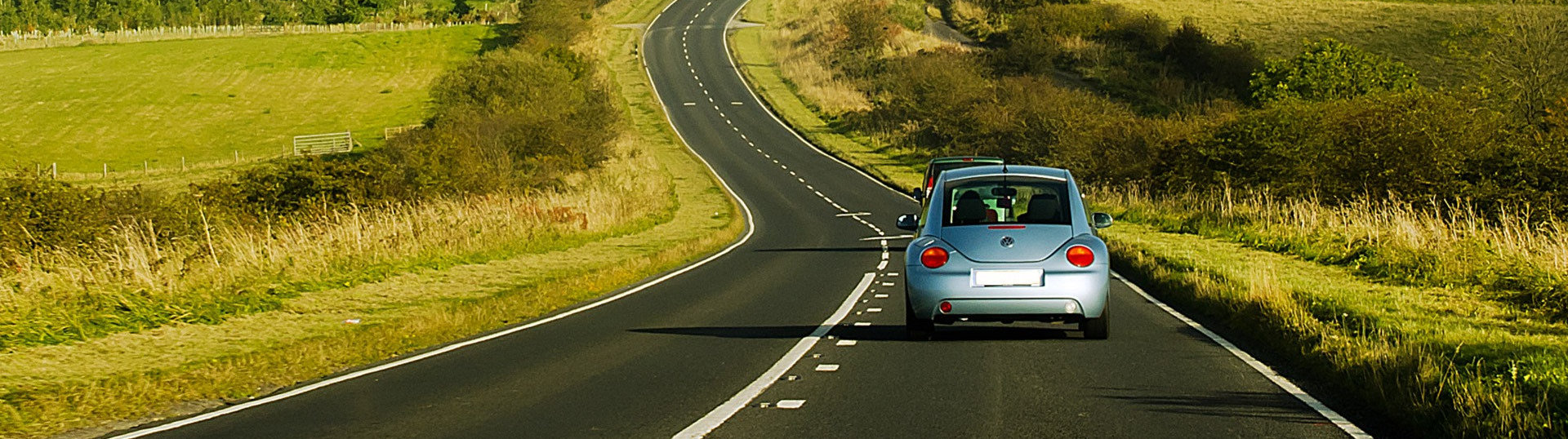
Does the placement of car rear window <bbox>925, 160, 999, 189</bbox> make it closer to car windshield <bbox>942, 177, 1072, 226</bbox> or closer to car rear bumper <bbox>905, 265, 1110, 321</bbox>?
car windshield <bbox>942, 177, 1072, 226</bbox>

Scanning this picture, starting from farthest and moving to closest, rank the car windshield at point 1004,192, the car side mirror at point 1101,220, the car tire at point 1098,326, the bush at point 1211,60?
the bush at point 1211,60, the car side mirror at point 1101,220, the car windshield at point 1004,192, the car tire at point 1098,326

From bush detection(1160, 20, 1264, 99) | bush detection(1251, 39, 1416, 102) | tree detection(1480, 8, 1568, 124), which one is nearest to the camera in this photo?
tree detection(1480, 8, 1568, 124)

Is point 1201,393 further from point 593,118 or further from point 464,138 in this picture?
point 593,118

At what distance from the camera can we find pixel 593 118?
215ft

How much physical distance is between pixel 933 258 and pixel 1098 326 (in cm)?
175

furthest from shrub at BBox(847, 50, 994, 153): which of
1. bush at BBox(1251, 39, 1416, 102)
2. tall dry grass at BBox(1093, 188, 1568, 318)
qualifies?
tall dry grass at BBox(1093, 188, 1568, 318)

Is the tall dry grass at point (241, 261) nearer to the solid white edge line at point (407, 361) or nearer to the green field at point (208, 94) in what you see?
the solid white edge line at point (407, 361)

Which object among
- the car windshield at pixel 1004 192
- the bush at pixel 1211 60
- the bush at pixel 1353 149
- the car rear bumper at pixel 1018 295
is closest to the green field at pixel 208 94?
the bush at pixel 1211 60

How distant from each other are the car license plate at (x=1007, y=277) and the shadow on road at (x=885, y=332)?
131 cm

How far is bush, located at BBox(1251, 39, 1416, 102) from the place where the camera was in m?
61.2

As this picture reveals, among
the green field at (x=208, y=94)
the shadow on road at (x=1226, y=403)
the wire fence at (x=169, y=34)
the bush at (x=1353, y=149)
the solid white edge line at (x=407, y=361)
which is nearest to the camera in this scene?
the shadow on road at (x=1226, y=403)

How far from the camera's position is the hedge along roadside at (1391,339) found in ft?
29.6

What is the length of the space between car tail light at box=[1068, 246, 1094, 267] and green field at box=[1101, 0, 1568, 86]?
68.3 m

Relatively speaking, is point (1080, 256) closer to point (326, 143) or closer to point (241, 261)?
point (241, 261)
